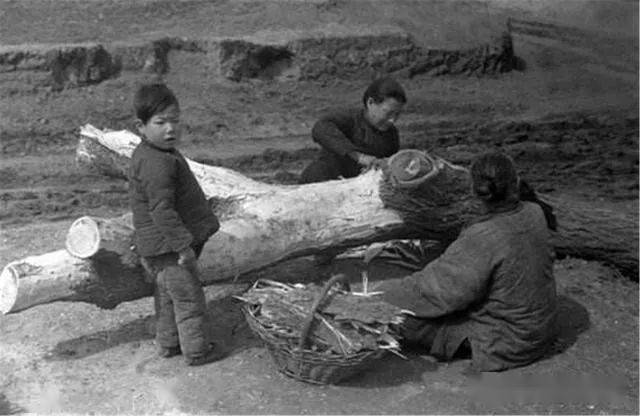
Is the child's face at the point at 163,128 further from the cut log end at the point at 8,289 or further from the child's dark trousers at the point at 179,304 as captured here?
the cut log end at the point at 8,289

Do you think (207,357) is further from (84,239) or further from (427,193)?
(427,193)

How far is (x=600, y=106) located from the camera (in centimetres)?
1240

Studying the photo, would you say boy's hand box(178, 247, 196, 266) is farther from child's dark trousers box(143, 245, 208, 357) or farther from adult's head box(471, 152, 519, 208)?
adult's head box(471, 152, 519, 208)

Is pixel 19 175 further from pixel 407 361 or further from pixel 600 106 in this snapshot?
pixel 600 106

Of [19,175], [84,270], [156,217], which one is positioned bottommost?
[19,175]

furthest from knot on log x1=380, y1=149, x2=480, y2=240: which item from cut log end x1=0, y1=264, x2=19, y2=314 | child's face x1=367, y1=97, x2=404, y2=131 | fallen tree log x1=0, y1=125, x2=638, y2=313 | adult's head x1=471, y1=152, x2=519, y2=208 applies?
cut log end x1=0, y1=264, x2=19, y2=314

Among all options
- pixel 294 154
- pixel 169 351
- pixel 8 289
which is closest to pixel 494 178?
pixel 169 351

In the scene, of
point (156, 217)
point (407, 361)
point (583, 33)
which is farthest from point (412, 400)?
point (583, 33)

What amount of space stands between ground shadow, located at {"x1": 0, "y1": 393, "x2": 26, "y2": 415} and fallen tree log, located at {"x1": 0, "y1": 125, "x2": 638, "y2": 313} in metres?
0.51

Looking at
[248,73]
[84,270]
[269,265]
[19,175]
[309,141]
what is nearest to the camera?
[84,270]

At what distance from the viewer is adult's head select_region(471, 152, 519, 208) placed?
4.97m

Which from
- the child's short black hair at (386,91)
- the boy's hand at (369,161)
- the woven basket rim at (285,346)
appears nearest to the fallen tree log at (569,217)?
the boy's hand at (369,161)

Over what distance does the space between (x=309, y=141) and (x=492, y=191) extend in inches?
219

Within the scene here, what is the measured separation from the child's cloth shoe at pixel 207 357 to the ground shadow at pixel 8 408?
2.92ft
